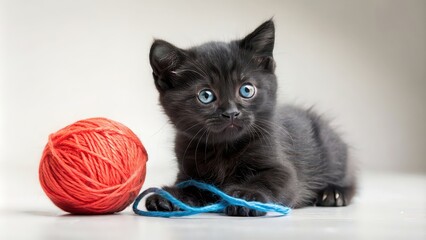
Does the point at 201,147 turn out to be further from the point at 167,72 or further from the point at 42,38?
the point at 42,38

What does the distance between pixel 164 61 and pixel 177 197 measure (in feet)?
1.76

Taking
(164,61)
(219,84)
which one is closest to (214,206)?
(219,84)

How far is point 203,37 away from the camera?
18.7 ft

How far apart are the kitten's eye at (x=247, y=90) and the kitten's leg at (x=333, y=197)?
779 millimetres

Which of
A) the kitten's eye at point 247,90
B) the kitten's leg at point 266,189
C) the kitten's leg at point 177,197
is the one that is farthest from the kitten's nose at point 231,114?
the kitten's leg at point 177,197

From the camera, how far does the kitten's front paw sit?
2.47m

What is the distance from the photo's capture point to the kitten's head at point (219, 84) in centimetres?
252

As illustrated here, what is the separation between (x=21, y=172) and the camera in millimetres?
4996

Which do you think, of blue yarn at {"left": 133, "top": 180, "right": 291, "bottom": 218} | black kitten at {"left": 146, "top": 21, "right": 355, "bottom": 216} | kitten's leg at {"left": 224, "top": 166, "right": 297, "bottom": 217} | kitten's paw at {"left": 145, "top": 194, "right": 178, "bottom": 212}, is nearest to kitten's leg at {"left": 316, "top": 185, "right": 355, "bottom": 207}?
black kitten at {"left": 146, "top": 21, "right": 355, "bottom": 216}

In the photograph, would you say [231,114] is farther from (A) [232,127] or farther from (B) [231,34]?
(B) [231,34]

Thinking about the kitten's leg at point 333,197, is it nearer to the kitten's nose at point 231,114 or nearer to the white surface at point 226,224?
the white surface at point 226,224

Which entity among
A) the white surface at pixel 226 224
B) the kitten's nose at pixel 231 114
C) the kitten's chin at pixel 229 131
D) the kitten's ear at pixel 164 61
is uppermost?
the kitten's ear at pixel 164 61

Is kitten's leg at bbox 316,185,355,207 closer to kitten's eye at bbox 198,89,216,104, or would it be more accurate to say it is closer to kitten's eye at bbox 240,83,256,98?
kitten's eye at bbox 240,83,256,98

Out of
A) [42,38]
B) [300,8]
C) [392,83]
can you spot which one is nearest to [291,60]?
[300,8]
